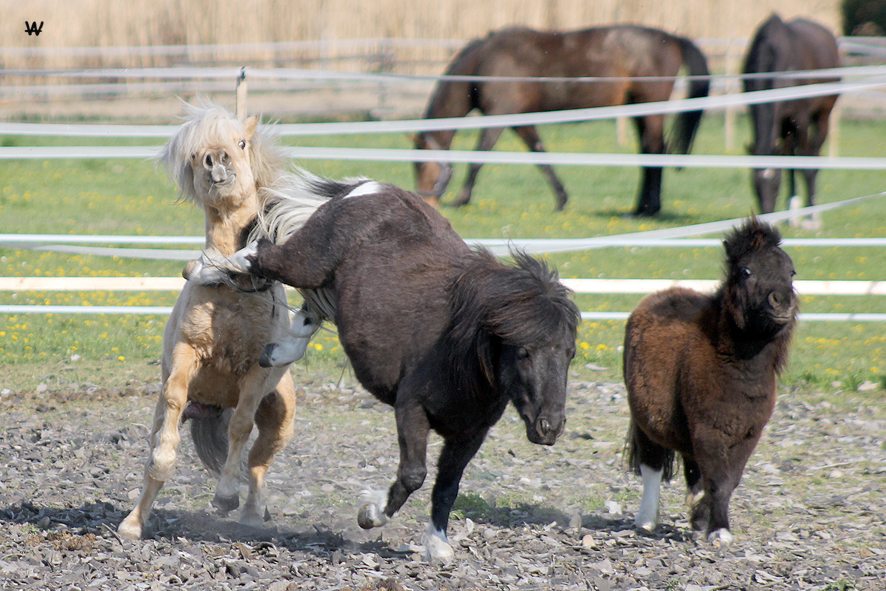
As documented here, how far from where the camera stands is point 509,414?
6094 millimetres

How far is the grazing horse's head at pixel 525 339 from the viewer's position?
3.08 metres

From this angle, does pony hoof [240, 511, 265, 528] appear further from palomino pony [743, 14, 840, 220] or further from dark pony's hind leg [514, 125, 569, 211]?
dark pony's hind leg [514, 125, 569, 211]

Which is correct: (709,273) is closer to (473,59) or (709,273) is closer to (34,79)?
(473,59)

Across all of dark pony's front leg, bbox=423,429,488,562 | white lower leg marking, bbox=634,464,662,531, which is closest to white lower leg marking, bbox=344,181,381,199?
dark pony's front leg, bbox=423,429,488,562

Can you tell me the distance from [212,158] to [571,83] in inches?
352

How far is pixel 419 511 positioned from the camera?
4383mm

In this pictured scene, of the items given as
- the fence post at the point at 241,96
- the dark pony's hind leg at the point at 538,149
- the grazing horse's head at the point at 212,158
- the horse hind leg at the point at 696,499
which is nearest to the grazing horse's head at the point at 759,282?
the horse hind leg at the point at 696,499

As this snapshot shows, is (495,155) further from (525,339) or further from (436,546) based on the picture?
(525,339)

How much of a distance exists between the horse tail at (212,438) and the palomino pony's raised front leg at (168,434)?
1.57 feet

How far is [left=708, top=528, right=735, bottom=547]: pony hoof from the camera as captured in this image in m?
3.83

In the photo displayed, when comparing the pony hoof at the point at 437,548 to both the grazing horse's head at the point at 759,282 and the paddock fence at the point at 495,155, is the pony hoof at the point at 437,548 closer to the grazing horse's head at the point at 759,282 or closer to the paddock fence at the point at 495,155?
the grazing horse's head at the point at 759,282

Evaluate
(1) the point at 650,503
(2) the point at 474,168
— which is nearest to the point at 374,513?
(1) the point at 650,503

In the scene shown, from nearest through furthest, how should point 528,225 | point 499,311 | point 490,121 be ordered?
1. point 499,311
2. point 490,121
3. point 528,225

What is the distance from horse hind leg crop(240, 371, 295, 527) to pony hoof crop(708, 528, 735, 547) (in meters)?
1.92
